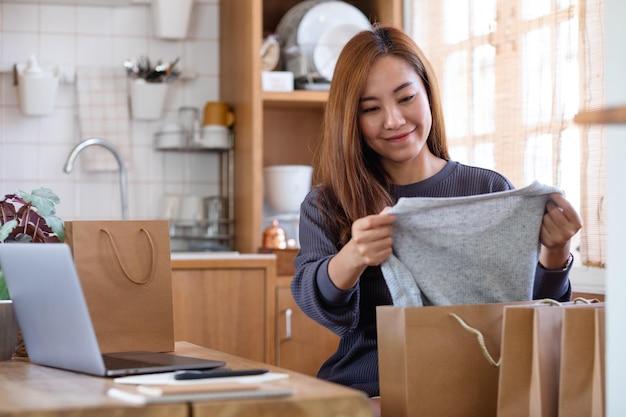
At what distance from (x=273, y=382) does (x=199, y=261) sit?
206 centimetres

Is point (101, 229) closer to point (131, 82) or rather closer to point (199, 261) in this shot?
point (199, 261)

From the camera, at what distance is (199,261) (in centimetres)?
316

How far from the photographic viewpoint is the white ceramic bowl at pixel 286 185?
11.5 feet

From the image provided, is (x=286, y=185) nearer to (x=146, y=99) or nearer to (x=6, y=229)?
(x=146, y=99)

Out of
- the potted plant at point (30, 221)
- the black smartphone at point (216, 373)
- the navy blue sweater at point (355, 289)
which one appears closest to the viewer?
the black smartphone at point (216, 373)

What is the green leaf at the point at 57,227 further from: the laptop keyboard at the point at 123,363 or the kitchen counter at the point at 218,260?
the kitchen counter at the point at 218,260

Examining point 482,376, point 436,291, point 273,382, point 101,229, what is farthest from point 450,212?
point 101,229

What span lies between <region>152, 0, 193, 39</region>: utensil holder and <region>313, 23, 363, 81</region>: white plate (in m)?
0.58

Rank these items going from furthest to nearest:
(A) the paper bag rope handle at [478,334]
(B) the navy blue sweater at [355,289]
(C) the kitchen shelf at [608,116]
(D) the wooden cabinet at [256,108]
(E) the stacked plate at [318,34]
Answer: (E) the stacked plate at [318,34]
(D) the wooden cabinet at [256,108]
(B) the navy blue sweater at [355,289]
(A) the paper bag rope handle at [478,334]
(C) the kitchen shelf at [608,116]

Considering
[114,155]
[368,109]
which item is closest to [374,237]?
[368,109]

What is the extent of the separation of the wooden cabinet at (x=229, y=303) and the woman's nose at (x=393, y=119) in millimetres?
1453

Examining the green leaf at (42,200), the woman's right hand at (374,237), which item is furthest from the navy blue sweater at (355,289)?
the green leaf at (42,200)

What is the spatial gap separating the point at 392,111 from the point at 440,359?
61 centimetres

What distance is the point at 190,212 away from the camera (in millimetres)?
3688
